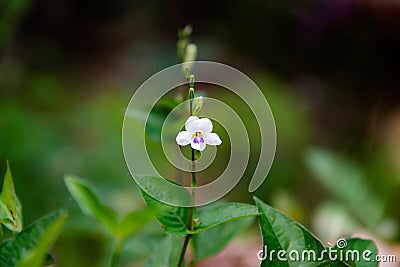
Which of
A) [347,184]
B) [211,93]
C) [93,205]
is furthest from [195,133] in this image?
[211,93]

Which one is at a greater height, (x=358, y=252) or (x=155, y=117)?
(x=155, y=117)

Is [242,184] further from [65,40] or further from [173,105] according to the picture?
[65,40]

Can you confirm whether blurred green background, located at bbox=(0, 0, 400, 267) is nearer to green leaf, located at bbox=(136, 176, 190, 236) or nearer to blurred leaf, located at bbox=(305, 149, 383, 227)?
blurred leaf, located at bbox=(305, 149, 383, 227)

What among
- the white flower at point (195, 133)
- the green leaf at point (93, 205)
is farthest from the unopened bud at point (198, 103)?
the green leaf at point (93, 205)

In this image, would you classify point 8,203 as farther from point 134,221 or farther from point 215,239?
point 215,239

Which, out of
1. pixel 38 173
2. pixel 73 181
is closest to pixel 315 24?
pixel 38 173
